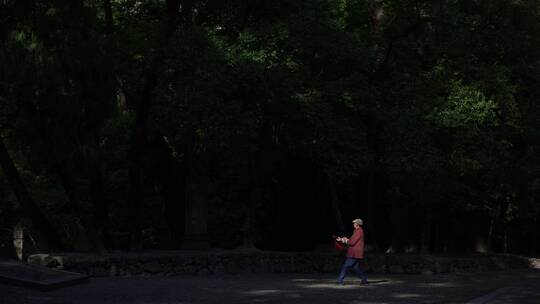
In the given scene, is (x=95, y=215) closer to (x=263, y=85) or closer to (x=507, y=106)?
(x=263, y=85)

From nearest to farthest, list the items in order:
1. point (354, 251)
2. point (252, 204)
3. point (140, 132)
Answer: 1. point (354, 251)
2. point (140, 132)
3. point (252, 204)

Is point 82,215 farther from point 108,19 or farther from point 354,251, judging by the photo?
point 354,251

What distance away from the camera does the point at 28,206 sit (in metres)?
23.0

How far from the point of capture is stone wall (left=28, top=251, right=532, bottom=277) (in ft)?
69.3

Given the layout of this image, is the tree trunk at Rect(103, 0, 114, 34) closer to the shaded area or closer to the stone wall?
the stone wall

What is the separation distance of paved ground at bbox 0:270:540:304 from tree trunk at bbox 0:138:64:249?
3840 mm

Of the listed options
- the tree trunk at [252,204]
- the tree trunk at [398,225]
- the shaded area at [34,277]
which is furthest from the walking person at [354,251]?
the tree trunk at [398,225]

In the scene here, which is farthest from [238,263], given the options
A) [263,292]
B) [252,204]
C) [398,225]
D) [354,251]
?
[398,225]

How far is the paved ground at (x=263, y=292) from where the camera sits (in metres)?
14.9

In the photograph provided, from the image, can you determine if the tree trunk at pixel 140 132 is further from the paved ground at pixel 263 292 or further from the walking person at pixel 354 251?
the walking person at pixel 354 251

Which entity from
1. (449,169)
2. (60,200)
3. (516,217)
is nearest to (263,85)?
(449,169)

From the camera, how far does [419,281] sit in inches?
887

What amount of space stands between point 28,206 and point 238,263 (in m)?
6.47

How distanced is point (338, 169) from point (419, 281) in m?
5.81
